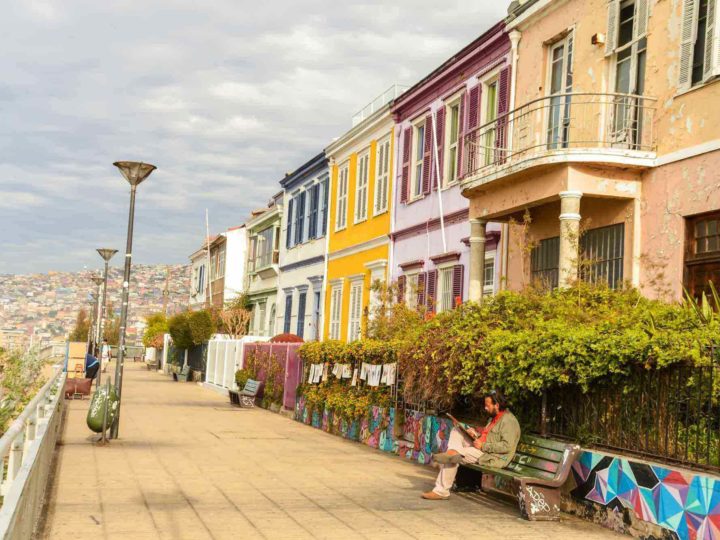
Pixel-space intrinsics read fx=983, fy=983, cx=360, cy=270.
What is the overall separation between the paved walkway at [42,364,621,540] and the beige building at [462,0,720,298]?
468cm

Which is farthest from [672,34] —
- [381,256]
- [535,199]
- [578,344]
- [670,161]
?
[381,256]

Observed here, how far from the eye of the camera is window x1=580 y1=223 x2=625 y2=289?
1570 cm

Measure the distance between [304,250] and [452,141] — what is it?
45.2ft

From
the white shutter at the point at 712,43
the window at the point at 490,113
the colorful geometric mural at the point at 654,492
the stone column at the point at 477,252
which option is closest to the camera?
the colorful geometric mural at the point at 654,492

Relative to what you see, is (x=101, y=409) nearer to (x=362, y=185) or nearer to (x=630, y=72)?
(x=630, y=72)

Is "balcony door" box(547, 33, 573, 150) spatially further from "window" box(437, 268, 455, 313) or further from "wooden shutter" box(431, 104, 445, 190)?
"window" box(437, 268, 455, 313)

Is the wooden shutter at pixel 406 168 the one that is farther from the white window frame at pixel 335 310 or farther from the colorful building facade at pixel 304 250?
the colorful building facade at pixel 304 250

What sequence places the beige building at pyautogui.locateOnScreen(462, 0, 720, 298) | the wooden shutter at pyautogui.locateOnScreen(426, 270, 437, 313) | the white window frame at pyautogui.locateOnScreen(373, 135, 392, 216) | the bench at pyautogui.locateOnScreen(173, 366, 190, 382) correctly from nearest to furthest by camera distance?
the beige building at pyautogui.locateOnScreen(462, 0, 720, 298) < the wooden shutter at pyautogui.locateOnScreen(426, 270, 437, 313) < the white window frame at pyautogui.locateOnScreen(373, 135, 392, 216) < the bench at pyautogui.locateOnScreen(173, 366, 190, 382)

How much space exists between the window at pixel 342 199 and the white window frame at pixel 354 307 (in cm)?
251

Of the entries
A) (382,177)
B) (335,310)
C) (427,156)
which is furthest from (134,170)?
(335,310)

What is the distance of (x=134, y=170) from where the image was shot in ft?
57.7

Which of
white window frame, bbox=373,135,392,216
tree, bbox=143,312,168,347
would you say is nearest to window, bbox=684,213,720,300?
white window frame, bbox=373,135,392,216

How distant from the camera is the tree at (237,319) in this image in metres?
44.0

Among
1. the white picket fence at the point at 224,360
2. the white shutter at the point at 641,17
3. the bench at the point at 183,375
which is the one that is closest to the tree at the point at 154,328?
the bench at the point at 183,375
